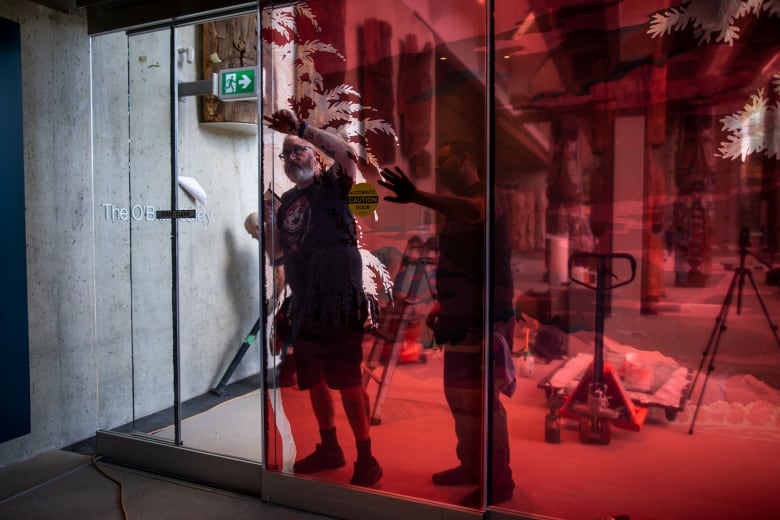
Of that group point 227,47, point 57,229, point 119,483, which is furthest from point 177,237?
point 227,47

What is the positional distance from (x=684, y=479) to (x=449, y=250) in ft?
4.17

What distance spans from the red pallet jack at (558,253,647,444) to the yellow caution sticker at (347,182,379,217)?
2.99 ft

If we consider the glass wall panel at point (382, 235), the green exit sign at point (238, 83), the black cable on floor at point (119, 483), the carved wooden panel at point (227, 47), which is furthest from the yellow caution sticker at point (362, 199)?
the carved wooden panel at point (227, 47)

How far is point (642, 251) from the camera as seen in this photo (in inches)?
89.1

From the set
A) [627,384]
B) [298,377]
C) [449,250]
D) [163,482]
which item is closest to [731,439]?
[627,384]

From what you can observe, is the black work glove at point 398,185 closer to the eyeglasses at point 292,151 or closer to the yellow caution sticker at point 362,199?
the yellow caution sticker at point 362,199

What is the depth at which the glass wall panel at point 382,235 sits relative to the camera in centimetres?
253

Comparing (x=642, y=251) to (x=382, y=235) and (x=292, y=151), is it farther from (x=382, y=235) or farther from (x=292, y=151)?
(x=292, y=151)

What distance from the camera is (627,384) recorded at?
2.32 m

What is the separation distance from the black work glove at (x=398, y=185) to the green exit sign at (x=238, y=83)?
3.11 feet

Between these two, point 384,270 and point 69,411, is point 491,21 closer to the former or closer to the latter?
point 384,270

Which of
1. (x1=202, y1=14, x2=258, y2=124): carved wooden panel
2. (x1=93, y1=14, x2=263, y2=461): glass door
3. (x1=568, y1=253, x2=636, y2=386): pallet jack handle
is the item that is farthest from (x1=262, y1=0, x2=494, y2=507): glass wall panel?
(x1=202, y1=14, x2=258, y2=124): carved wooden panel

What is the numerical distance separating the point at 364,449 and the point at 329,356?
465 mm

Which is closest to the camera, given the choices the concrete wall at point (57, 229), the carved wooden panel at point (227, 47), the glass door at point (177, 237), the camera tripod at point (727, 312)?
the camera tripod at point (727, 312)
